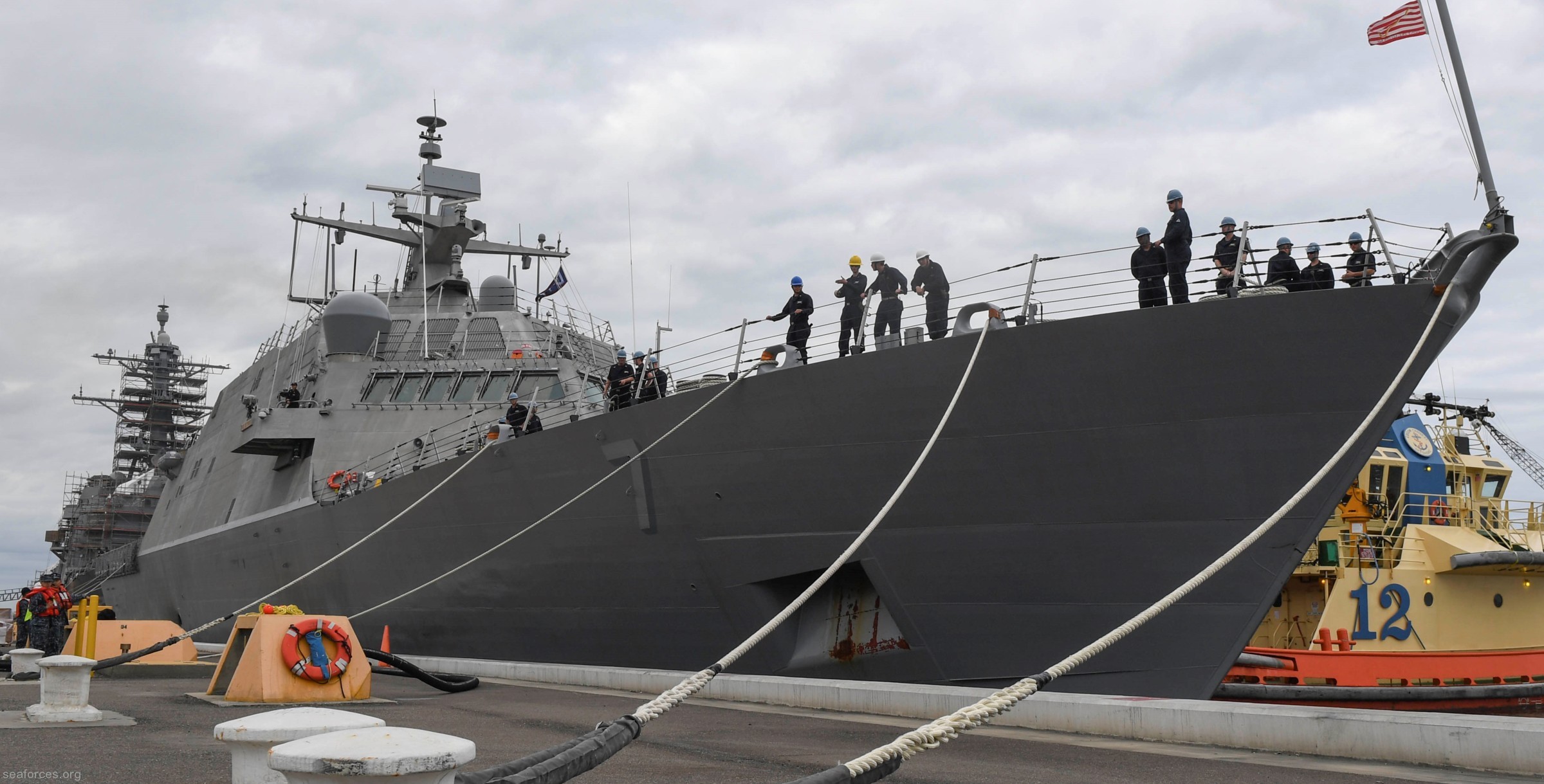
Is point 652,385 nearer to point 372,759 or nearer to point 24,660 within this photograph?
point 24,660

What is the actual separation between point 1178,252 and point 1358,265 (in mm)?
1238

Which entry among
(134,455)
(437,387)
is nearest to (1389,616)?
(437,387)

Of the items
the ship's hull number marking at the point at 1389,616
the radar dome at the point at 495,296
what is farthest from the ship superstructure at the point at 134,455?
the ship's hull number marking at the point at 1389,616

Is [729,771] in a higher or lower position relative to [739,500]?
lower

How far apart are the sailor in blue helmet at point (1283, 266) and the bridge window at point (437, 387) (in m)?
11.6

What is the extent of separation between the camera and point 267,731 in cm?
379

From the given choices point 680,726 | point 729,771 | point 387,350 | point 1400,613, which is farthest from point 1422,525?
point 387,350

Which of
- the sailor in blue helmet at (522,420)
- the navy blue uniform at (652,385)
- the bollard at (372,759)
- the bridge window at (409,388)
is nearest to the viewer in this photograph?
the bollard at (372,759)

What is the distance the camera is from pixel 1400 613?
44.2 ft

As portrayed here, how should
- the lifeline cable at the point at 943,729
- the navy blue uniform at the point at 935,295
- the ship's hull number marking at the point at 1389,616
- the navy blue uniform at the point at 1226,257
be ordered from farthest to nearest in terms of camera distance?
the ship's hull number marking at the point at 1389,616 → the navy blue uniform at the point at 935,295 → the navy blue uniform at the point at 1226,257 → the lifeline cable at the point at 943,729

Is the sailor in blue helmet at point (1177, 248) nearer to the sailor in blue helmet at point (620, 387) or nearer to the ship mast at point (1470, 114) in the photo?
the ship mast at point (1470, 114)

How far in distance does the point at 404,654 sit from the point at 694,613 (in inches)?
195

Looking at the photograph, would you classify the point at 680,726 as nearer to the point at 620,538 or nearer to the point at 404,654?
the point at 620,538

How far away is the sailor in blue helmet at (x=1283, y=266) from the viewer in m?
8.35
